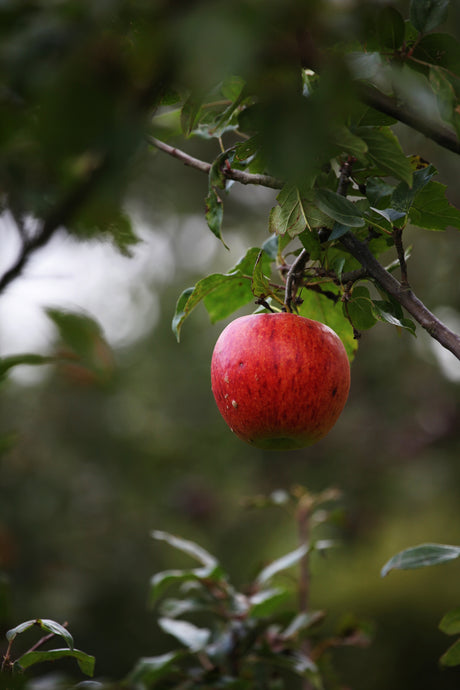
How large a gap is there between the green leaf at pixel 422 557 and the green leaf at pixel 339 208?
425mm

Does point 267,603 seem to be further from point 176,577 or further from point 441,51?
point 441,51

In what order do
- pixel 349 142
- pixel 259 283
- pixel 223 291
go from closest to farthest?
1. pixel 349 142
2. pixel 259 283
3. pixel 223 291

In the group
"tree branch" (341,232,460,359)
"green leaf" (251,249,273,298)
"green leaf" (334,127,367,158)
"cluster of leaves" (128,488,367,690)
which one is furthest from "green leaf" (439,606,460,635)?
"green leaf" (334,127,367,158)

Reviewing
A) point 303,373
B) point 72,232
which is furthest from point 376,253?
point 72,232

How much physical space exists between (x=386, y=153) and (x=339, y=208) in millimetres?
74

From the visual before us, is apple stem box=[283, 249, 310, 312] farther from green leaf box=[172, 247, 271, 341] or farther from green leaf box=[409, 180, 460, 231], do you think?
green leaf box=[409, 180, 460, 231]

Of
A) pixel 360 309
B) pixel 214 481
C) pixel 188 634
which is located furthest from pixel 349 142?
pixel 214 481

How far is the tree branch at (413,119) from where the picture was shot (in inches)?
21.2

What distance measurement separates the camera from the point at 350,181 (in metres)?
0.69

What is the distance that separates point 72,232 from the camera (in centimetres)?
61

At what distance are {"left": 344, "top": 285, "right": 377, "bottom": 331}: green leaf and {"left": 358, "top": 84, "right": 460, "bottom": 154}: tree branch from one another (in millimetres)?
232

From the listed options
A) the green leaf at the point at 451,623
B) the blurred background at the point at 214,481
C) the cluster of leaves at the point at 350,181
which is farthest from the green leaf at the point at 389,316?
the blurred background at the point at 214,481

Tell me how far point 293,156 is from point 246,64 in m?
0.06

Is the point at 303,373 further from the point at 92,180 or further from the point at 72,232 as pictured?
the point at 92,180
